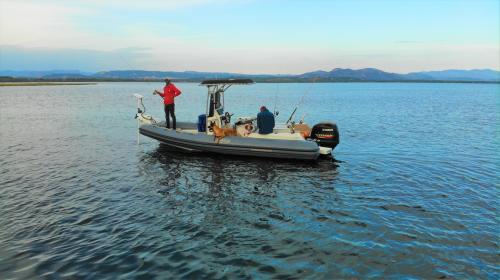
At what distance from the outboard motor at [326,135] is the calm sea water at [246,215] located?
89 centimetres

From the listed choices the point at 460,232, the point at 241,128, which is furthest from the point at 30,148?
the point at 460,232

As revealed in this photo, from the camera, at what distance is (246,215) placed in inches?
373

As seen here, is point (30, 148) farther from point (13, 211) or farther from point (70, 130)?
point (13, 211)

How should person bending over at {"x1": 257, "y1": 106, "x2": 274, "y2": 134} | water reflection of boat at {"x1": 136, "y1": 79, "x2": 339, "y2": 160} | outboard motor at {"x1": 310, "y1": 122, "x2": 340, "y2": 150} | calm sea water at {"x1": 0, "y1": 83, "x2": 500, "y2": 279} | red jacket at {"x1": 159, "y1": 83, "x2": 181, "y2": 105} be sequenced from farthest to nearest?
red jacket at {"x1": 159, "y1": 83, "x2": 181, "y2": 105} → outboard motor at {"x1": 310, "y1": 122, "x2": 340, "y2": 150} → person bending over at {"x1": 257, "y1": 106, "x2": 274, "y2": 134} → water reflection of boat at {"x1": 136, "y1": 79, "x2": 339, "y2": 160} → calm sea water at {"x1": 0, "y1": 83, "x2": 500, "y2": 279}

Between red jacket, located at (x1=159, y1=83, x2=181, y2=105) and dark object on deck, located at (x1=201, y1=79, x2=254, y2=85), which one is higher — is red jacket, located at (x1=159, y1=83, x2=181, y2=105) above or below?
below

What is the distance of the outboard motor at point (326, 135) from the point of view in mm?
15555

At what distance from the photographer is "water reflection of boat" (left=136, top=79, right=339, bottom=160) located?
14688 mm

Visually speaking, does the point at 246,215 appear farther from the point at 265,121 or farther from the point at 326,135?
the point at 326,135

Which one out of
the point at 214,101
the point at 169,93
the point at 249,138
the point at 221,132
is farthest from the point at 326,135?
the point at 169,93

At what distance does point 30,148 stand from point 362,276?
57.0 ft

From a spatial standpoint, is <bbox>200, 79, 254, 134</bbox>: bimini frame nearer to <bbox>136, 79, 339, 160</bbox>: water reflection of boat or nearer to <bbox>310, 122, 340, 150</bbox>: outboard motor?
<bbox>136, 79, 339, 160</bbox>: water reflection of boat

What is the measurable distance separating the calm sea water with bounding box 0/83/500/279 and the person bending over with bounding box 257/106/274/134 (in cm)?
135

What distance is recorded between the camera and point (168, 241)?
7.94 meters

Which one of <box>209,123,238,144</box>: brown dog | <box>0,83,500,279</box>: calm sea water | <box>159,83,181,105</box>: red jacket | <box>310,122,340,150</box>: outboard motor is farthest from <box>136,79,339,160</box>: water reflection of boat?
<box>159,83,181,105</box>: red jacket
